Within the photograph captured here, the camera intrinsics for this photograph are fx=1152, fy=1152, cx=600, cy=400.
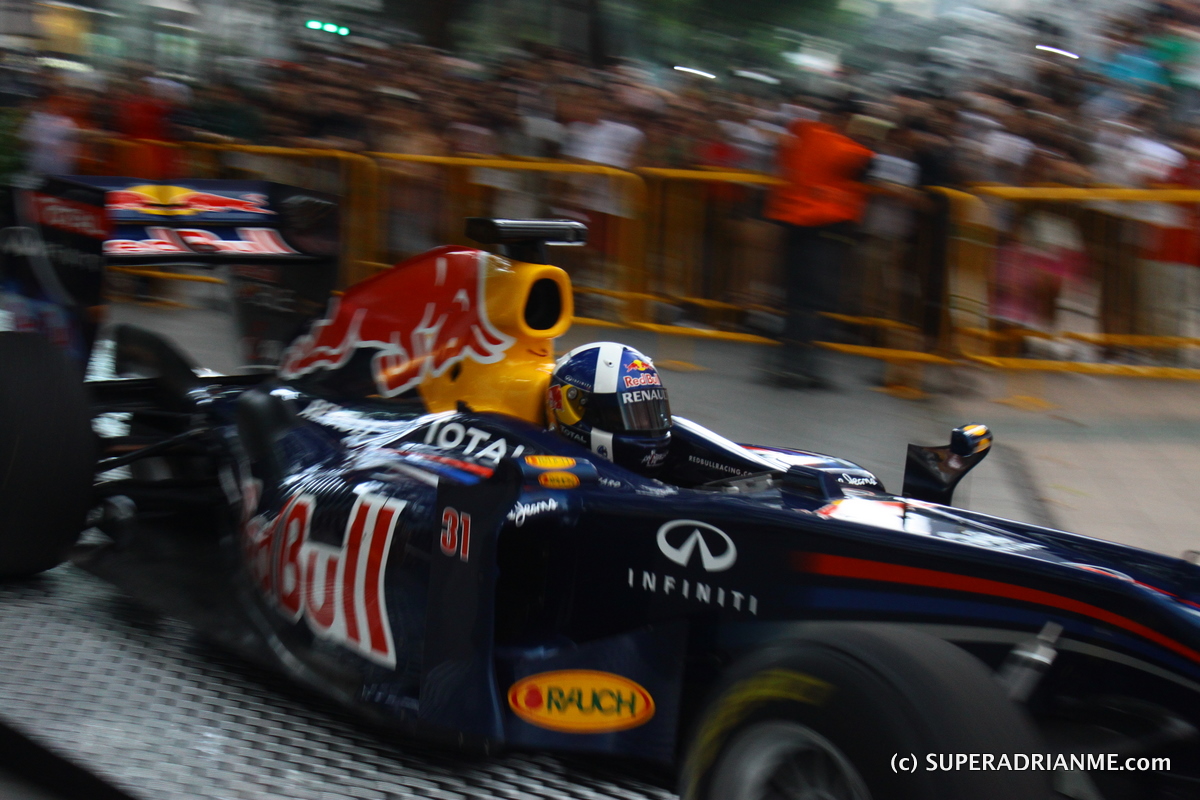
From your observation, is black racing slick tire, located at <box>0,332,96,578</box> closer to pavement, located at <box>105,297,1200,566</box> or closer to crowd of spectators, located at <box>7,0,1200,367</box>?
pavement, located at <box>105,297,1200,566</box>

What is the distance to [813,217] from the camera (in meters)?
6.18

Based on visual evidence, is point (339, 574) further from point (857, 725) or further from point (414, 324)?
point (857, 725)

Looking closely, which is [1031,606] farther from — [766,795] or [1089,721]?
[766,795]

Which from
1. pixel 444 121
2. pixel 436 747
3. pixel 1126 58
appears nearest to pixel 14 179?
pixel 436 747

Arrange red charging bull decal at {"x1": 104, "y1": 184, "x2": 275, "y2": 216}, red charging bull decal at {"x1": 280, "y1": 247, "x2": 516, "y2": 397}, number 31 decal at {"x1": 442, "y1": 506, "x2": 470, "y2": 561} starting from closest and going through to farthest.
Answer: number 31 decal at {"x1": 442, "y1": 506, "x2": 470, "y2": 561}
red charging bull decal at {"x1": 280, "y1": 247, "x2": 516, "y2": 397}
red charging bull decal at {"x1": 104, "y1": 184, "x2": 275, "y2": 216}

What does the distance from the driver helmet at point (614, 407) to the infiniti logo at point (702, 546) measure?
764 mm

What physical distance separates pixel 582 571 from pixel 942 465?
1.12 m

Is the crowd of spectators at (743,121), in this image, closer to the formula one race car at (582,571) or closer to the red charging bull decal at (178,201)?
the red charging bull decal at (178,201)

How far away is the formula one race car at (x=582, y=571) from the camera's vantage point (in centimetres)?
178

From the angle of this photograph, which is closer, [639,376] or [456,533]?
[456,533]

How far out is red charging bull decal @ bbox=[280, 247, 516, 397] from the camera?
3.49m

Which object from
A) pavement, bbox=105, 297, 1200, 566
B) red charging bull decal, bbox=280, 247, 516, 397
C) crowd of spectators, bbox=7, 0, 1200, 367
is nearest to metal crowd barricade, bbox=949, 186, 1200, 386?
crowd of spectators, bbox=7, 0, 1200, 367

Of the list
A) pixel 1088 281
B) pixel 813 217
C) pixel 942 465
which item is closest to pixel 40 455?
pixel 942 465

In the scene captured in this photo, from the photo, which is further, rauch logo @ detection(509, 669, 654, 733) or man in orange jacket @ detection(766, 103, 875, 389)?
man in orange jacket @ detection(766, 103, 875, 389)
